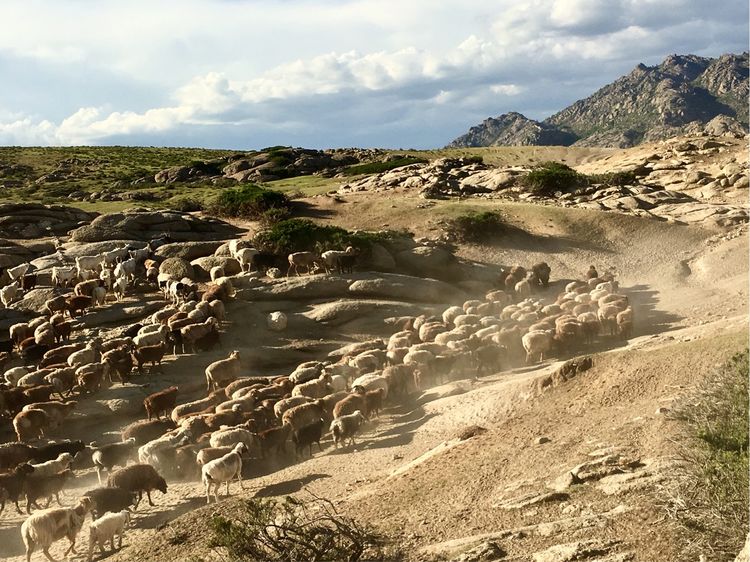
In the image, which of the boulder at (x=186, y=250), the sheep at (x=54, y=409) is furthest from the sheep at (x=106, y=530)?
the boulder at (x=186, y=250)

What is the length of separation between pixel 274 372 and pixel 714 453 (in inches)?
721

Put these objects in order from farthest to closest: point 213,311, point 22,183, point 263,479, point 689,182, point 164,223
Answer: point 22,183 → point 689,182 → point 164,223 → point 213,311 → point 263,479

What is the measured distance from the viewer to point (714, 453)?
30.5 feet

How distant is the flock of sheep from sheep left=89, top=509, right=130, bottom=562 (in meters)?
0.02

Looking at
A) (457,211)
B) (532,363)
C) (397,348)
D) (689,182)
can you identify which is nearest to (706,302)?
(532,363)

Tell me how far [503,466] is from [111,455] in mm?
10335

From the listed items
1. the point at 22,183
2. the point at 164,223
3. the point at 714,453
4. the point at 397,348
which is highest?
the point at 22,183

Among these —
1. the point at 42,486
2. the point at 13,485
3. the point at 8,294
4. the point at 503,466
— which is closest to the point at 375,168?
the point at 8,294

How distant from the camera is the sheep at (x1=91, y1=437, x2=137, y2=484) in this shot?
17438mm

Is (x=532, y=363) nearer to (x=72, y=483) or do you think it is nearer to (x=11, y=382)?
(x=72, y=483)

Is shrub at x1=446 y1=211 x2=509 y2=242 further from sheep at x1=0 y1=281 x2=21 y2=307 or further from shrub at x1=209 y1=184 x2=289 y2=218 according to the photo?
sheep at x1=0 y1=281 x2=21 y2=307

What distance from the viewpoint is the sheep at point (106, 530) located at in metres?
13.0

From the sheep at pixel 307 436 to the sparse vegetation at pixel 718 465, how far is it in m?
9.33

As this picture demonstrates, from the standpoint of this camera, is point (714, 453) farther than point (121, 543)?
No
